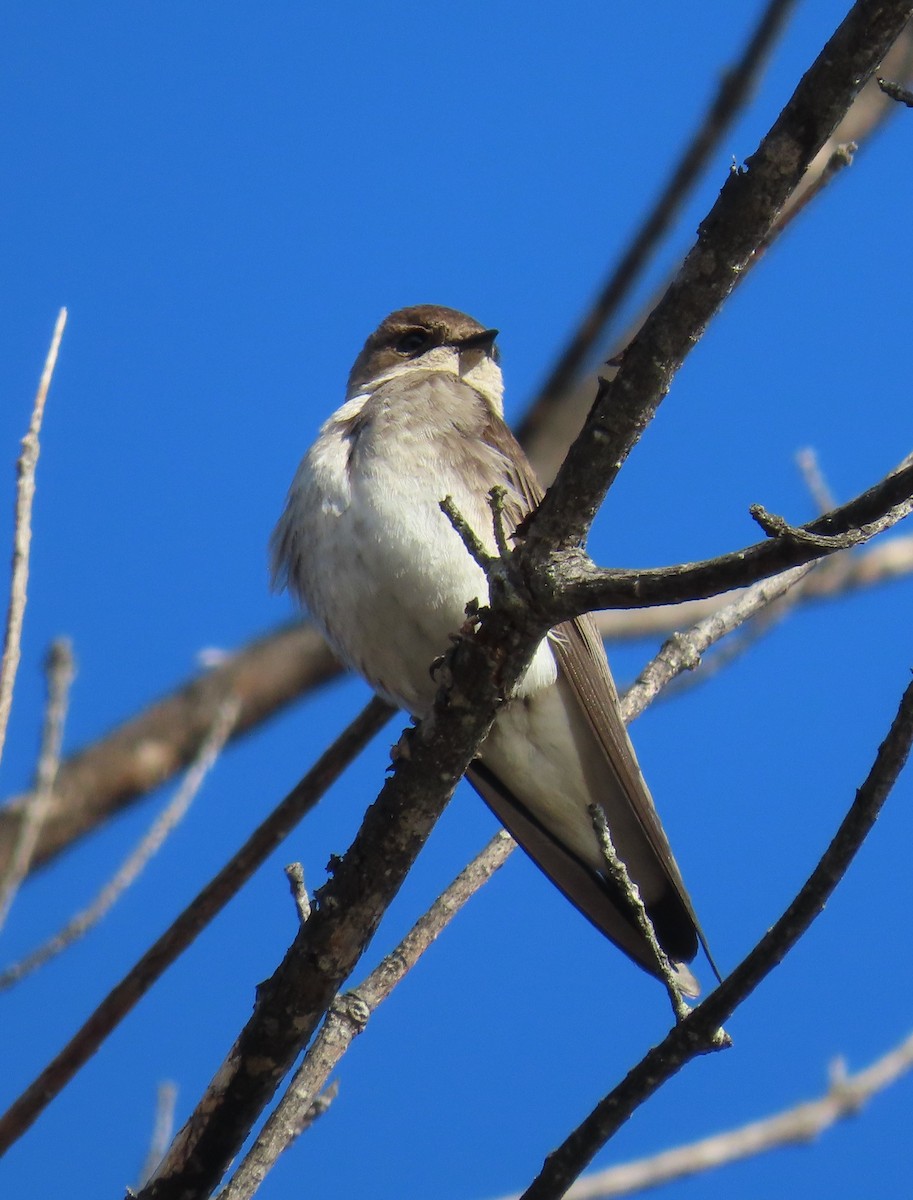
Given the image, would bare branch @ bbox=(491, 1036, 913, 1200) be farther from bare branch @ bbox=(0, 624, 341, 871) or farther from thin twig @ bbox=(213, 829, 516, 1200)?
bare branch @ bbox=(0, 624, 341, 871)

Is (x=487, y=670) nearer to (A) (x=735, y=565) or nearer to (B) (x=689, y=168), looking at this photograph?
(A) (x=735, y=565)

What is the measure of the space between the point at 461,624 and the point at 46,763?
1.83 m

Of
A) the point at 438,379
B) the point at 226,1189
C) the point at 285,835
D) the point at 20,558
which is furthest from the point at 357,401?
the point at 226,1189

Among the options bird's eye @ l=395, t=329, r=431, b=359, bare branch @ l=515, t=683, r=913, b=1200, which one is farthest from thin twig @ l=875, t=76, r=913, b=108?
bird's eye @ l=395, t=329, r=431, b=359

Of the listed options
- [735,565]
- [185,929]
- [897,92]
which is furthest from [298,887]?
[897,92]

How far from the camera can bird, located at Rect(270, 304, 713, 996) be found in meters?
5.02

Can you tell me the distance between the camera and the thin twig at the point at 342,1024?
11.4ft

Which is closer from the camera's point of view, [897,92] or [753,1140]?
[897,92]

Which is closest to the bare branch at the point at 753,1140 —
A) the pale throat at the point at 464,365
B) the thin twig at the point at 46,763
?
the thin twig at the point at 46,763

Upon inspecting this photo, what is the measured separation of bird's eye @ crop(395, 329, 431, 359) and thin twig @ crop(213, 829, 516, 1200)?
3277 mm

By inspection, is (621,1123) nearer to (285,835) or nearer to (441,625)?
(285,835)

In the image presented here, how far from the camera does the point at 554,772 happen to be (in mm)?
5359

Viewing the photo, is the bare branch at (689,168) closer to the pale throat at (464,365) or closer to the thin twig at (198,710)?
the pale throat at (464,365)

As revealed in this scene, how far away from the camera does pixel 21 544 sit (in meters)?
3.48
